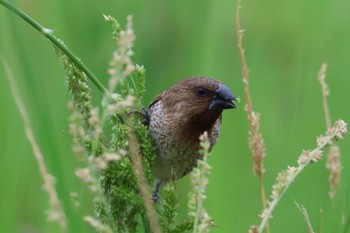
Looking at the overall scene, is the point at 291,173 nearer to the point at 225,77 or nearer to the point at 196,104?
the point at 196,104

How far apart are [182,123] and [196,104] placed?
0.08 metres

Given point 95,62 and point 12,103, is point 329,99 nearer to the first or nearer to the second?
point 95,62

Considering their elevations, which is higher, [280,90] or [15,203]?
[280,90]

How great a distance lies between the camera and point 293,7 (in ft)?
13.9

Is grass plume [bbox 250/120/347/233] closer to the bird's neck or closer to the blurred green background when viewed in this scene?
the blurred green background

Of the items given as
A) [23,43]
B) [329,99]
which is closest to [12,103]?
[23,43]

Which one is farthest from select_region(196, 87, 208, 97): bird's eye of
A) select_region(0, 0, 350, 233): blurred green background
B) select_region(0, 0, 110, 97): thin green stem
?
select_region(0, 0, 110, 97): thin green stem

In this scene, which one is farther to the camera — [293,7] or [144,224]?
[293,7]

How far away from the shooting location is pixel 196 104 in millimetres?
2818

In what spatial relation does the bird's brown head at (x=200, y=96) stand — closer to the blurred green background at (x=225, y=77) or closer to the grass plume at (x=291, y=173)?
the blurred green background at (x=225, y=77)

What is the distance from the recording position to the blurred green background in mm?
2799

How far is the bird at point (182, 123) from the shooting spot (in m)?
2.77

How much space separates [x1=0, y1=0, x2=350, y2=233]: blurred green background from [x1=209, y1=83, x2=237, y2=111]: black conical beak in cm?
42

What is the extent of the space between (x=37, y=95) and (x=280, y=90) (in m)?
1.83
